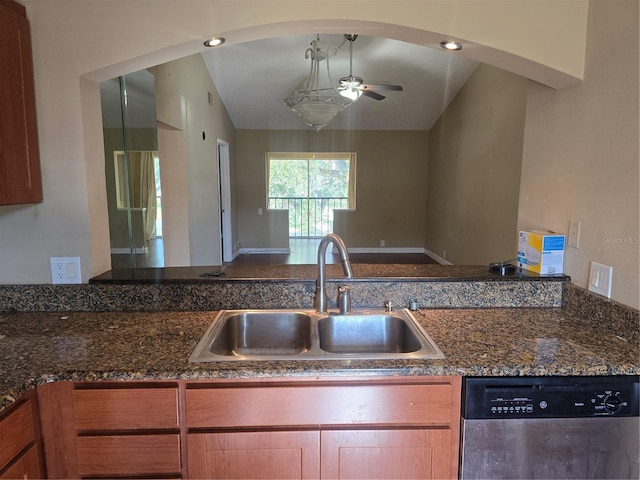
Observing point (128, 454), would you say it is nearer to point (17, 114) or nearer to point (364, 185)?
point (17, 114)

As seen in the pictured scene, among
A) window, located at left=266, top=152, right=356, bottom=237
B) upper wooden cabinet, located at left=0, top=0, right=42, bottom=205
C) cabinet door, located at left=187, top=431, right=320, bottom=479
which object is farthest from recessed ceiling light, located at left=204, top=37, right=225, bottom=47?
window, located at left=266, top=152, right=356, bottom=237

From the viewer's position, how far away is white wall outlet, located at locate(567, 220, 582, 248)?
5.49ft

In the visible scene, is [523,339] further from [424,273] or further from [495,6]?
[495,6]

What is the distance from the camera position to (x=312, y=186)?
8.39m

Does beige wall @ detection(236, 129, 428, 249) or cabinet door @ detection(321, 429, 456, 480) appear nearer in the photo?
cabinet door @ detection(321, 429, 456, 480)

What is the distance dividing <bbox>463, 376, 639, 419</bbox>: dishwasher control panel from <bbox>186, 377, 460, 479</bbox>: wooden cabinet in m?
0.07

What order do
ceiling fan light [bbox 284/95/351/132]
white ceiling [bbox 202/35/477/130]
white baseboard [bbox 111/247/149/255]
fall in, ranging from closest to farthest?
1. white baseboard [bbox 111/247/149/255]
2. ceiling fan light [bbox 284/95/351/132]
3. white ceiling [bbox 202/35/477/130]

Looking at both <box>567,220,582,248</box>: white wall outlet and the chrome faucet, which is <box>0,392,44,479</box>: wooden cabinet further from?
<box>567,220,582,248</box>: white wall outlet

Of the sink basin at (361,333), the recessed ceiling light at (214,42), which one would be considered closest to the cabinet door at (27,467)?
the sink basin at (361,333)

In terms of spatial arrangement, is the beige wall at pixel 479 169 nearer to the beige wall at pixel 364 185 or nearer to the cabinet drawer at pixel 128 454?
the beige wall at pixel 364 185

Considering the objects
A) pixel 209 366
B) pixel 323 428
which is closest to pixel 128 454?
pixel 209 366

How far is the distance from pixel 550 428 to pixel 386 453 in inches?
19.9

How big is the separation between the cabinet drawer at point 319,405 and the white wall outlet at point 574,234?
3.06 ft

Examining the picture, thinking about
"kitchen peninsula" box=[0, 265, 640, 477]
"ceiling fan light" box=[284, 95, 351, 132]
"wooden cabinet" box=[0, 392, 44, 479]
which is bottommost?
"wooden cabinet" box=[0, 392, 44, 479]
